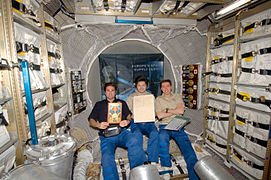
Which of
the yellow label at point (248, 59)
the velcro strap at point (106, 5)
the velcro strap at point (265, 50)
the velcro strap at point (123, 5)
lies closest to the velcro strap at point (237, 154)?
the yellow label at point (248, 59)

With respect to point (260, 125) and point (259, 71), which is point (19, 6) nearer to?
point (259, 71)

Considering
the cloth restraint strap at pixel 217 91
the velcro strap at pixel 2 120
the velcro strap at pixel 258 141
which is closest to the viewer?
the velcro strap at pixel 2 120

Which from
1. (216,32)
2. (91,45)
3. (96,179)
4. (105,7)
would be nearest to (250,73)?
(216,32)

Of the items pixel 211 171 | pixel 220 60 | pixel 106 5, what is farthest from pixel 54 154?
pixel 220 60

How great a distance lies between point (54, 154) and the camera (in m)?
1.32

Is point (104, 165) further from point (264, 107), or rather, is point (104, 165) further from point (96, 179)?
point (264, 107)

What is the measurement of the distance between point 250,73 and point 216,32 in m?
1.20

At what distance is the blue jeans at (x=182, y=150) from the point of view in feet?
7.17

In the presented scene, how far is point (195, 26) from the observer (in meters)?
3.09

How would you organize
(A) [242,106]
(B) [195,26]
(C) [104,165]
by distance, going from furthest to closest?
(B) [195,26], (A) [242,106], (C) [104,165]

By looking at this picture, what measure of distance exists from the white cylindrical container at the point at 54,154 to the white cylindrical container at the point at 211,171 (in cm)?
168

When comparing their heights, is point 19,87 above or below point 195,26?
below

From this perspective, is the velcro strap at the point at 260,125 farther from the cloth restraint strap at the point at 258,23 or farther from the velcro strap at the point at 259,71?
the cloth restraint strap at the point at 258,23

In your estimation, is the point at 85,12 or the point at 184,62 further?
the point at 184,62
